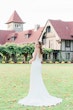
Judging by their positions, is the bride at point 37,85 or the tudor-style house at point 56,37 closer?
the bride at point 37,85

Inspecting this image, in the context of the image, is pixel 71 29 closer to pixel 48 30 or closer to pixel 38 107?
pixel 48 30

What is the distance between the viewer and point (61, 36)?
58.7 meters

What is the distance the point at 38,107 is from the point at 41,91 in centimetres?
52

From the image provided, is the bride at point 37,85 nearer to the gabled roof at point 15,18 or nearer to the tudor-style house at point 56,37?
the tudor-style house at point 56,37

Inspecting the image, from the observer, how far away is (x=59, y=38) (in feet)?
192

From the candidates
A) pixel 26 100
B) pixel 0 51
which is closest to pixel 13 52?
pixel 0 51

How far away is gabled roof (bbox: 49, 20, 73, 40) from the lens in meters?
59.3

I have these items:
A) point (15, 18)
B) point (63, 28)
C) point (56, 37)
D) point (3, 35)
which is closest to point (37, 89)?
point (56, 37)

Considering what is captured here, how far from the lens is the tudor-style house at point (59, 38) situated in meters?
58.9

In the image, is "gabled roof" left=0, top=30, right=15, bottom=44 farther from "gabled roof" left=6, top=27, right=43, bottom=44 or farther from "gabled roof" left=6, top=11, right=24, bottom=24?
"gabled roof" left=6, top=11, right=24, bottom=24

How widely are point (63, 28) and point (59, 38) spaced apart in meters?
3.33

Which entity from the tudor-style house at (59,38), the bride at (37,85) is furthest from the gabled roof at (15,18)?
the bride at (37,85)

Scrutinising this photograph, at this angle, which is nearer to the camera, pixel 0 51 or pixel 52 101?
pixel 52 101

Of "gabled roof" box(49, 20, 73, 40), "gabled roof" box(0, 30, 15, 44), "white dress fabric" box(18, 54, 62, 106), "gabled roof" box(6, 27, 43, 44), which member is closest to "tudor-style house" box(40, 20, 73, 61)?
"gabled roof" box(49, 20, 73, 40)
